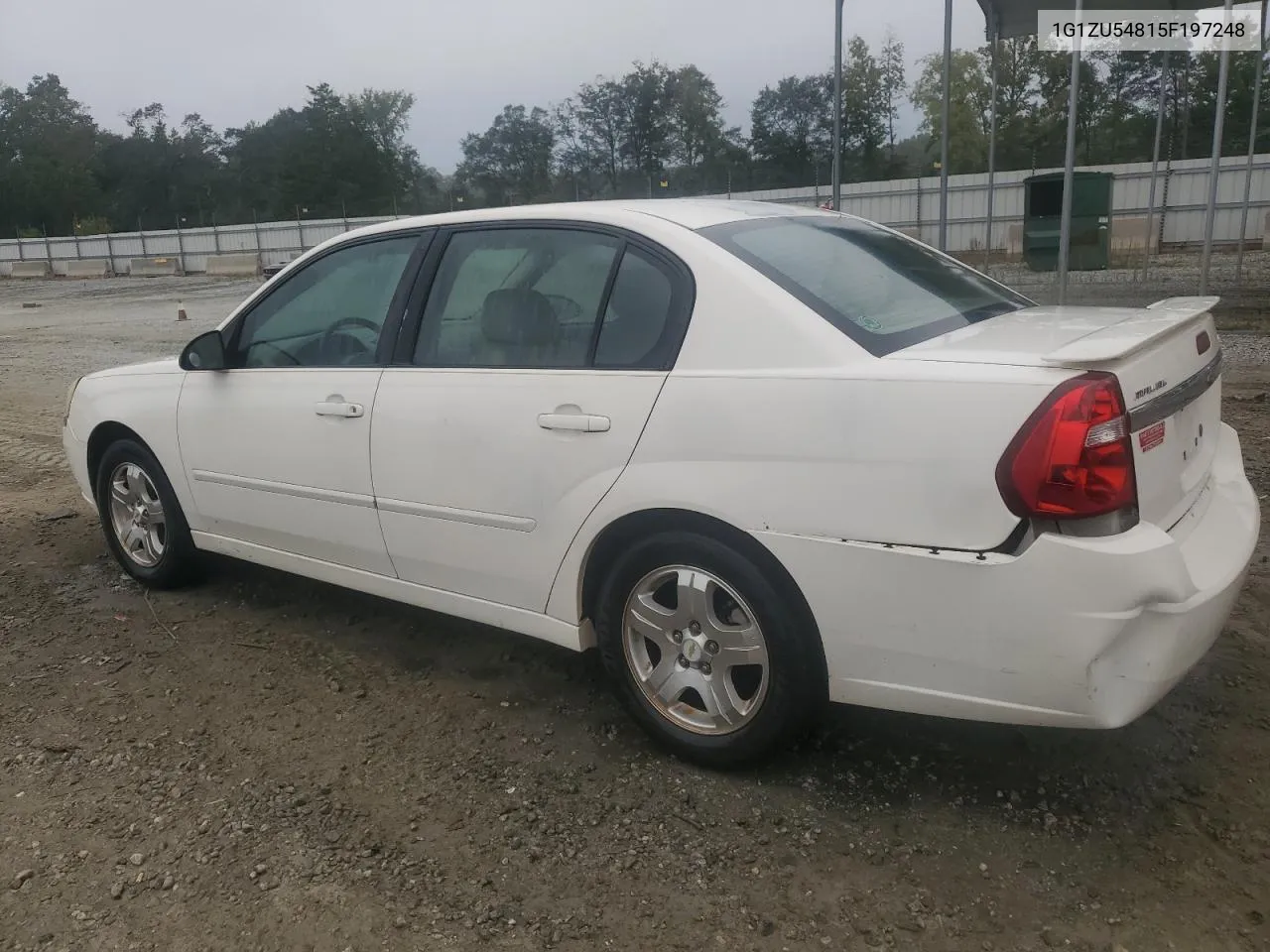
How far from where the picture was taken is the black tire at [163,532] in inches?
178

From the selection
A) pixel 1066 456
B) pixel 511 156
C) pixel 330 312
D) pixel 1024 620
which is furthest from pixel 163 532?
pixel 511 156

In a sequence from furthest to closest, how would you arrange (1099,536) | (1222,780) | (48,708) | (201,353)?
1. (201,353)
2. (48,708)
3. (1222,780)
4. (1099,536)

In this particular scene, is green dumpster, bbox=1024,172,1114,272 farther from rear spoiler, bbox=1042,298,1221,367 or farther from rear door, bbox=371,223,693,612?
rear door, bbox=371,223,693,612

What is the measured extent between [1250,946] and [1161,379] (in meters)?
1.31

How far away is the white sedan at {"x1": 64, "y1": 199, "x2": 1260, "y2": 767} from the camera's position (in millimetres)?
2352

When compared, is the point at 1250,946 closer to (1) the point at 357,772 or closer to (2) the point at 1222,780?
(2) the point at 1222,780

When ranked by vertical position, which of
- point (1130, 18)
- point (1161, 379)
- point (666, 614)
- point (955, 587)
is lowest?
point (666, 614)

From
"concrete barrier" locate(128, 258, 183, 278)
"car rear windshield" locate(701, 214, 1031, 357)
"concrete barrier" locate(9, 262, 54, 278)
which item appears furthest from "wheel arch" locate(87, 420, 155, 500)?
"concrete barrier" locate(9, 262, 54, 278)

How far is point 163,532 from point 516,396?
2.39 metres

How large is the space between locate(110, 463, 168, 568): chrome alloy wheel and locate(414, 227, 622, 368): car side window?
6.25 feet

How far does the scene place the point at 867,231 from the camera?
3613 millimetres

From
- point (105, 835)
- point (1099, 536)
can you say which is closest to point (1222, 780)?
point (1099, 536)

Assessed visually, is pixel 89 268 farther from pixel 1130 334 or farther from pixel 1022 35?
pixel 1130 334

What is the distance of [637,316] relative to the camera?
3023 mm
